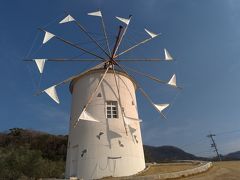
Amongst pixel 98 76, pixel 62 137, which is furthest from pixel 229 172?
pixel 62 137

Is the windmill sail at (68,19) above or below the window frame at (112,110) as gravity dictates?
above

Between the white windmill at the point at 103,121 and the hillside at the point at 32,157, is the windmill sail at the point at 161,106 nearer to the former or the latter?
the white windmill at the point at 103,121

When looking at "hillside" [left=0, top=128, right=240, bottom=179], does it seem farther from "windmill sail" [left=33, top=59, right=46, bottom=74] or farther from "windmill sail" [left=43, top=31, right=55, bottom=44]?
"windmill sail" [left=43, top=31, right=55, bottom=44]

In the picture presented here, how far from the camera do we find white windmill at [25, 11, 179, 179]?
1645cm

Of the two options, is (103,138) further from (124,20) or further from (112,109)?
(124,20)

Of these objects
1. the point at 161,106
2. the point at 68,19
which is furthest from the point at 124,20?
the point at 161,106

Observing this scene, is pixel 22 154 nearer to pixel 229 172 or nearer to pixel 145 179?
pixel 145 179

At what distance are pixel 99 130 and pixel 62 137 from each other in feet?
147

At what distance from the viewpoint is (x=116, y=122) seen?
1764 centimetres

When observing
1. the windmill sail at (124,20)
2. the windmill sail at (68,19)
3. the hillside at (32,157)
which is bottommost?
the hillside at (32,157)

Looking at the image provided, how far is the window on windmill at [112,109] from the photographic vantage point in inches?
714

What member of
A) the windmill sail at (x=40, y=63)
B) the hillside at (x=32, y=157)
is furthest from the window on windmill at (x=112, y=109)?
the hillside at (x=32, y=157)

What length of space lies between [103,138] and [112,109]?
8.12 feet

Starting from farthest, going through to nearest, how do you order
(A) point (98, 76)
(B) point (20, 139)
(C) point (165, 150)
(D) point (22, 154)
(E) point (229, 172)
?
(C) point (165, 150), (B) point (20, 139), (D) point (22, 154), (A) point (98, 76), (E) point (229, 172)
